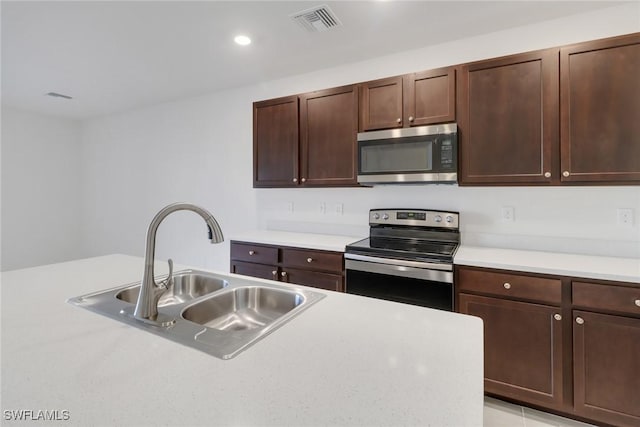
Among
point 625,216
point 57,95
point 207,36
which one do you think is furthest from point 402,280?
point 57,95

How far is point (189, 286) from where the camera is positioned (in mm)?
1525

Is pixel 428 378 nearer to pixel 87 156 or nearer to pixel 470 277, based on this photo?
pixel 470 277

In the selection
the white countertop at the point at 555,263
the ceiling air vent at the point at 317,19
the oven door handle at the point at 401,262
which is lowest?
the oven door handle at the point at 401,262

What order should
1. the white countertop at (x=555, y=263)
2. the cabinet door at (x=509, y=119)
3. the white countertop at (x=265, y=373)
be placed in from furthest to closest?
the cabinet door at (x=509, y=119) → the white countertop at (x=555, y=263) → the white countertop at (x=265, y=373)

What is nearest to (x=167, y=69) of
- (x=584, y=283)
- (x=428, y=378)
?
(x=428, y=378)

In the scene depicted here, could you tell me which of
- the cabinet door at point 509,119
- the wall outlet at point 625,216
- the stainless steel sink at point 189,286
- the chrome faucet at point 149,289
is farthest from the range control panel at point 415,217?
the chrome faucet at point 149,289

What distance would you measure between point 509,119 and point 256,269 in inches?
86.4

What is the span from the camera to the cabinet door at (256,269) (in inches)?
103

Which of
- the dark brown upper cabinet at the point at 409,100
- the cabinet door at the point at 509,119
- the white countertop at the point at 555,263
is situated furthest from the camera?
the dark brown upper cabinet at the point at 409,100

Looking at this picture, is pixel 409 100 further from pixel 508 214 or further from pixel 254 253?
pixel 254 253

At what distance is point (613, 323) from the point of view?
157 centimetres

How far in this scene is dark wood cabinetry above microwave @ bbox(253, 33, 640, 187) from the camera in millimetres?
1743

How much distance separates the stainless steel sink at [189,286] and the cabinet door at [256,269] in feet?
3.58

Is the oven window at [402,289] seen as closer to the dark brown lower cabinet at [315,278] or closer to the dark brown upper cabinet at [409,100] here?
the dark brown lower cabinet at [315,278]
